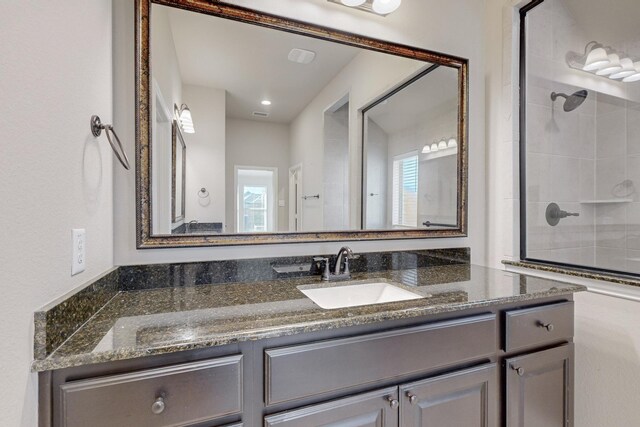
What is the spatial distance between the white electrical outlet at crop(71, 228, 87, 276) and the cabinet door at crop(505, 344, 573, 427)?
56.9 inches

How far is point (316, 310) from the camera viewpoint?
982 mm

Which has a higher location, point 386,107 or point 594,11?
point 594,11

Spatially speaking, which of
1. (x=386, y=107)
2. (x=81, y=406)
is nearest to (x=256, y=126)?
(x=386, y=107)

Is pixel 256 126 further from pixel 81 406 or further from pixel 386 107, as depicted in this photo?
pixel 81 406

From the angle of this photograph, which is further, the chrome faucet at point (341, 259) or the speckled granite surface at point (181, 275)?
the chrome faucet at point (341, 259)

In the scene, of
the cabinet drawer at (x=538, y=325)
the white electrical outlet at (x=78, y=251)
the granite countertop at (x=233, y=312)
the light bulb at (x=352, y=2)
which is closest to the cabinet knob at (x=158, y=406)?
the granite countertop at (x=233, y=312)

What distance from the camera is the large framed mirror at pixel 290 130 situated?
50.9 inches

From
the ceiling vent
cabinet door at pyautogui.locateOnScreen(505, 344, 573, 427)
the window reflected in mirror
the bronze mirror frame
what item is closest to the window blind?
the window reflected in mirror

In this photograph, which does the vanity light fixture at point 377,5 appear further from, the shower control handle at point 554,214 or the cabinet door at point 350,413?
the cabinet door at point 350,413

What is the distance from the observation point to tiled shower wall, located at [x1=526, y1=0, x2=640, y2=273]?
1854 mm

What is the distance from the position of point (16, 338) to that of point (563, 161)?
8.45ft

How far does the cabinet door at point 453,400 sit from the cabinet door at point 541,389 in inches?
3.2

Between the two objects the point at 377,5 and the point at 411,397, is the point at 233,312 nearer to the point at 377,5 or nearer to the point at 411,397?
the point at 411,397

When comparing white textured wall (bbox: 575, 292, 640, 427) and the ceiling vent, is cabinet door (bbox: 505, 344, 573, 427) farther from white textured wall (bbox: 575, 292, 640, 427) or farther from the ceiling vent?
the ceiling vent
